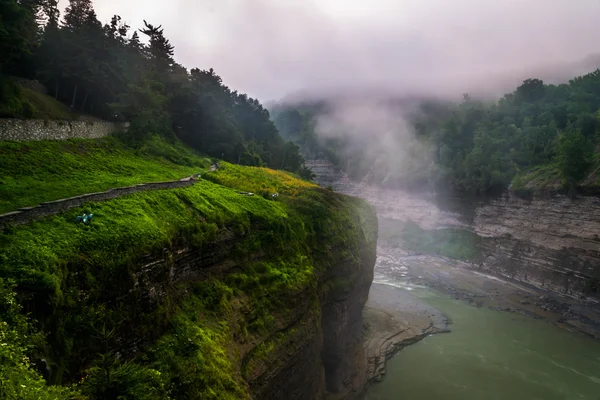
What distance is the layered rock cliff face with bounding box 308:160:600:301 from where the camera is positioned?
5403cm

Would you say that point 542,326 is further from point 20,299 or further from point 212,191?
point 20,299

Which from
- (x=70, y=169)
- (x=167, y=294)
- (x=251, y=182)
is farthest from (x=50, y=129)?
(x=167, y=294)

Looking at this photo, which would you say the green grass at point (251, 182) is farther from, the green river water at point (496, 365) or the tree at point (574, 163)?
the tree at point (574, 163)

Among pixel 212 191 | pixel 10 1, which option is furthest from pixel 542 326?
pixel 10 1

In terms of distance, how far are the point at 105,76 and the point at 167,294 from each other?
29.6 m

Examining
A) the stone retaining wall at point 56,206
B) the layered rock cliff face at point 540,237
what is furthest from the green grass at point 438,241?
the stone retaining wall at point 56,206

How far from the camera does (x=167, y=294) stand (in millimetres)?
16594

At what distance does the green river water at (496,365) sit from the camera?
107ft

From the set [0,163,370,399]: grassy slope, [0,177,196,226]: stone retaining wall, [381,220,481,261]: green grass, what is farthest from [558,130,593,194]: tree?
[0,177,196,226]: stone retaining wall

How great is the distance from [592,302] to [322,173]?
9518cm

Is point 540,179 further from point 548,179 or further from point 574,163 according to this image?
point 574,163

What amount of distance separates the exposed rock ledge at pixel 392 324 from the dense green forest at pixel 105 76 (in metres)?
28.8

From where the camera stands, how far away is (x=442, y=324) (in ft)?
152

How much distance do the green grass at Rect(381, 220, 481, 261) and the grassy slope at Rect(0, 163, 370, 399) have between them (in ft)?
188
